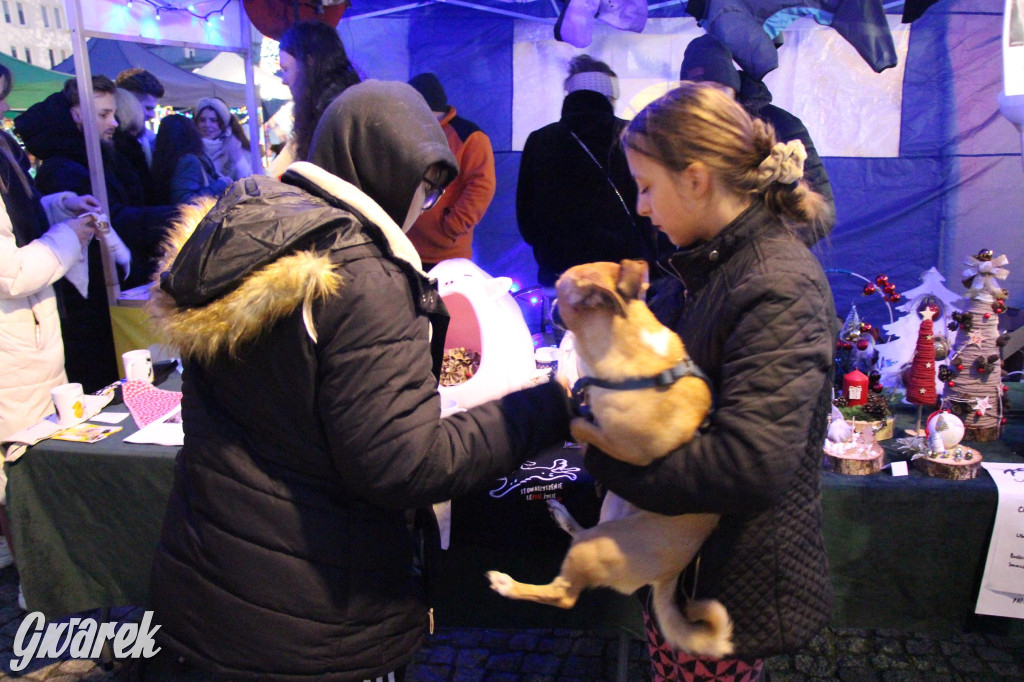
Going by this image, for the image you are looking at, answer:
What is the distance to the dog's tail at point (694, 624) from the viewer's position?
51.1 inches

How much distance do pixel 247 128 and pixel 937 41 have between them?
14.9ft

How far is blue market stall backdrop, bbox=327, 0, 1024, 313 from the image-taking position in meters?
4.37

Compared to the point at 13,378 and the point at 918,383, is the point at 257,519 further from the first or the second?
the point at 13,378

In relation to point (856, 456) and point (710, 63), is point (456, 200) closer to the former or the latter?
point (710, 63)

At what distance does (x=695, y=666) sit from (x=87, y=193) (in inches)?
160

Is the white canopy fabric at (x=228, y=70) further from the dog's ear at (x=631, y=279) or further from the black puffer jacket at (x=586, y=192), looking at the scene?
the dog's ear at (x=631, y=279)

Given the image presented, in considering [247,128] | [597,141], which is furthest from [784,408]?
[247,128]

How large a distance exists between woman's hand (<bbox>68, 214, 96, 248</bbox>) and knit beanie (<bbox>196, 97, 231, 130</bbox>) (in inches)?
41.6

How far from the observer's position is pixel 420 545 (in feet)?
4.69

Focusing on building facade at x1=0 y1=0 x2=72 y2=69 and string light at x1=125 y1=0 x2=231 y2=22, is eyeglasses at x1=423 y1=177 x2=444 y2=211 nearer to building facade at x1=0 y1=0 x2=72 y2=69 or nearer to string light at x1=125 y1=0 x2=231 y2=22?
string light at x1=125 y1=0 x2=231 y2=22

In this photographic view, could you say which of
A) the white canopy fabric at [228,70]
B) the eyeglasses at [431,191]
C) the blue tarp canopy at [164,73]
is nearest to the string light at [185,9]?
the blue tarp canopy at [164,73]

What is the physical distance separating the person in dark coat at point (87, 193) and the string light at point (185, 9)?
1.63 feet

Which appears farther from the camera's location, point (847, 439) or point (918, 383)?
point (918, 383)

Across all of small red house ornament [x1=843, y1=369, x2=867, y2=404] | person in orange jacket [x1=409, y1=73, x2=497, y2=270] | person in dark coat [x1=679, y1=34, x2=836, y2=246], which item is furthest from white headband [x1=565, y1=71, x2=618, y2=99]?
small red house ornament [x1=843, y1=369, x2=867, y2=404]
